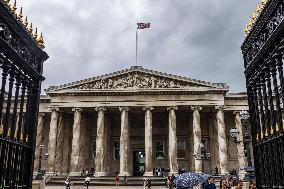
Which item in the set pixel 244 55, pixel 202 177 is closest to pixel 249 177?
pixel 202 177

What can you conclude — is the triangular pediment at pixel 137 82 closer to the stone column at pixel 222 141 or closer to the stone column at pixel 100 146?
the stone column at pixel 222 141

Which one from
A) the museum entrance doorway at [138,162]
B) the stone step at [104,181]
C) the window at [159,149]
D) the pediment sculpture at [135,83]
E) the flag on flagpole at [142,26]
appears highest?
the flag on flagpole at [142,26]

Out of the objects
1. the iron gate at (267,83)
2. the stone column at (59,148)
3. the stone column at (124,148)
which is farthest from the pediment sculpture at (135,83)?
the iron gate at (267,83)

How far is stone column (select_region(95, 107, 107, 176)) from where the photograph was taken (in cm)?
4319

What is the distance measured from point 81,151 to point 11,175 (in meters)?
41.4

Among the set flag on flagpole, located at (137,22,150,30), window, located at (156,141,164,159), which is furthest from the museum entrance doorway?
flag on flagpole, located at (137,22,150,30)

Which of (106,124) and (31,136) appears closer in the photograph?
(31,136)

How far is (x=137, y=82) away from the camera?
4588cm

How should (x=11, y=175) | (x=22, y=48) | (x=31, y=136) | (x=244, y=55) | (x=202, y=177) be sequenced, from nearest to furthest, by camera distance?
(x=11, y=175) < (x=22, y=48) < (x=31, y=136) < (x=244, y=55) < (x=202, y=177)

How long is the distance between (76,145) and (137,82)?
11.7 metres

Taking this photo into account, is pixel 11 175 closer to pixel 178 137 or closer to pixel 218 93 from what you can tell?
pixel 218 93

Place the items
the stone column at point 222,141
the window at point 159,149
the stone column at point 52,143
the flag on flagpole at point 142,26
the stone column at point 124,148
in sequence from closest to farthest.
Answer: the stone column at point 222,141 → the stone column at point 124,148 → the stone column at point 52,143 → the flag on flagpole at point 142,26 → the window at point 159,149

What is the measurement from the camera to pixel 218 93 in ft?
147

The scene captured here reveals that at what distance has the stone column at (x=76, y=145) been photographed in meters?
43.1
